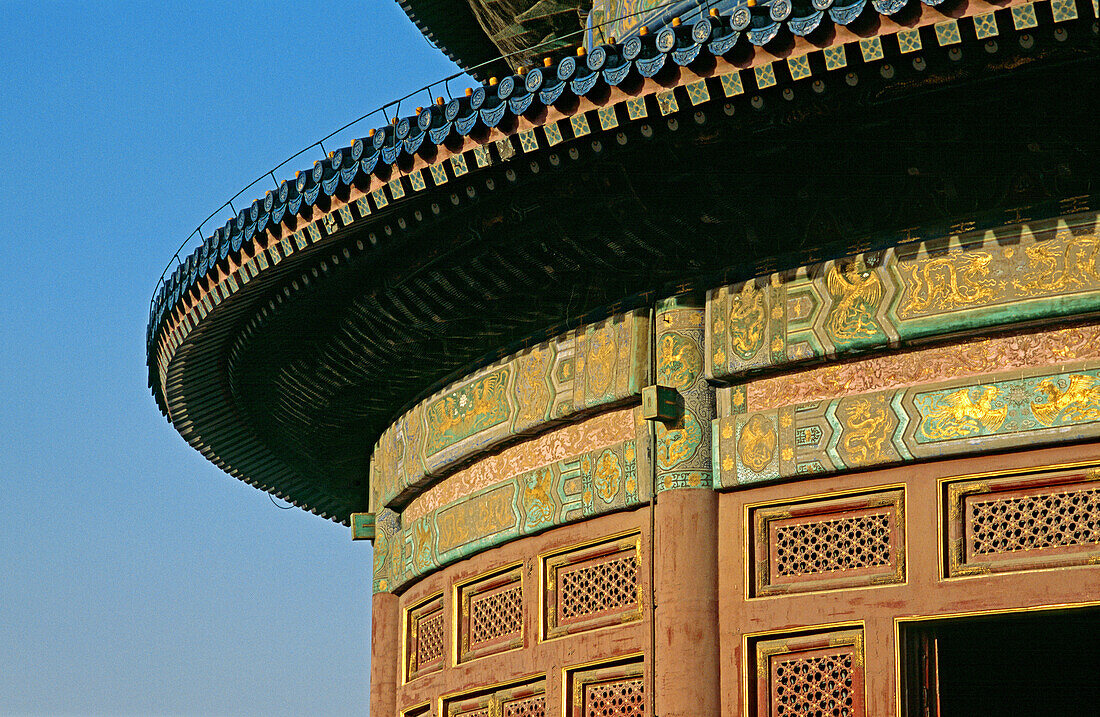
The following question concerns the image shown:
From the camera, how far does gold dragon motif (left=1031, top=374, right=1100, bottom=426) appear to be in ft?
23.1

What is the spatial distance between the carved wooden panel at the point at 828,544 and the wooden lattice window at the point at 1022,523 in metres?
0.29

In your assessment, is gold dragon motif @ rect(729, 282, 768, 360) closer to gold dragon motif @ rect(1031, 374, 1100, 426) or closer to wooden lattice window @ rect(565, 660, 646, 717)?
gold dragon motif @ rect(1031, 374, 1100, 426)

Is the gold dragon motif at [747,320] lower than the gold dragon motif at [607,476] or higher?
higher

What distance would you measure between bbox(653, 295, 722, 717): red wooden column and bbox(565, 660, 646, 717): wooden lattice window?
0.24 metres

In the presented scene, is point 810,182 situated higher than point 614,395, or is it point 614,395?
point 810,182

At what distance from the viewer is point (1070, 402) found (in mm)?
7074

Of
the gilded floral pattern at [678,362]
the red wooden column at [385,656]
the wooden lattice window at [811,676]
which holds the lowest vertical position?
the wooden lattice window at [811,676]

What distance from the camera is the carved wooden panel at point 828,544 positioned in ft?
24.6

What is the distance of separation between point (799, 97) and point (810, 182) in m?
0.90

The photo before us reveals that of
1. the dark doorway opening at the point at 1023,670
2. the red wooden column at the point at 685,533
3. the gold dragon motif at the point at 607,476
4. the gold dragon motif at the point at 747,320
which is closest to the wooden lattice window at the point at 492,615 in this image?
the gold dragon motif at the point at 607,476

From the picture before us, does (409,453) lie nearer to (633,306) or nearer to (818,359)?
(633,306)

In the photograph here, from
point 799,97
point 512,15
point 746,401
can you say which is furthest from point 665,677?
point 512,15

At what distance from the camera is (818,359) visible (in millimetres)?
7789

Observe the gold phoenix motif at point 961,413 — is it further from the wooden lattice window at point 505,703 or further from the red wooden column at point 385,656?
the red wooden column at point 385,656
